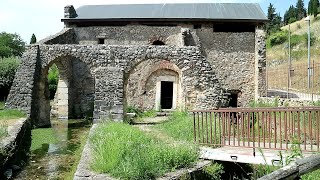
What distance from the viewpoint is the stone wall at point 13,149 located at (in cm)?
908

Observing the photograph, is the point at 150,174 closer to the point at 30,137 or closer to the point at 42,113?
the point at 30,137

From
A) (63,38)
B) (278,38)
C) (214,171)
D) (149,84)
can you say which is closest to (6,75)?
(63,38)

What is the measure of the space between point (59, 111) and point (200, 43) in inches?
328

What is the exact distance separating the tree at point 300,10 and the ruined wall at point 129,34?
5104 cm

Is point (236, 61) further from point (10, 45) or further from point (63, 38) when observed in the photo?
point (10, 45)

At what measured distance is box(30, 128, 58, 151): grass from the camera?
13061mm

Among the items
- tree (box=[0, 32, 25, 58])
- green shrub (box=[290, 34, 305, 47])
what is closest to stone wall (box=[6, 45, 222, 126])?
green shrub (box=[290, 34, 305, 47])

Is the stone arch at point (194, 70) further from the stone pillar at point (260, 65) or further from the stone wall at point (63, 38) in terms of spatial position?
the stone pillar at point (260, 65)

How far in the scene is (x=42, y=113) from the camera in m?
17.3

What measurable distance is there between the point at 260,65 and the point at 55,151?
1198 cm

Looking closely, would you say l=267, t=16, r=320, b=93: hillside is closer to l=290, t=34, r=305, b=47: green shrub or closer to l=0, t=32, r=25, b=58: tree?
l=290, t=34, r=305, b=47: green shrub

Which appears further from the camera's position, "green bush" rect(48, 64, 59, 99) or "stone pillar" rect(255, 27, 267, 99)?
"green bush" rect(48, 64, 59, 99)

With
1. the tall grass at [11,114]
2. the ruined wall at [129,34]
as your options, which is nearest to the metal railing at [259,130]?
the tall grass at [11,114]

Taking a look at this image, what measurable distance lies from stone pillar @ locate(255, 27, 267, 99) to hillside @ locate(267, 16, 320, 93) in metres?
1.51
